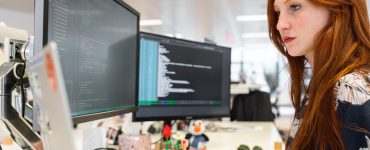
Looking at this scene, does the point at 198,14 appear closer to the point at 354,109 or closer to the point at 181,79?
the point at 181,79

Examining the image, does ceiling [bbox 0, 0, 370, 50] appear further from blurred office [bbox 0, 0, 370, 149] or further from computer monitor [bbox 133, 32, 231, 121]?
computer monitor [bbox 133, 32, 231, 121]

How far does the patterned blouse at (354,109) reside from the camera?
2.17ft

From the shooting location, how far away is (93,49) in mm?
866

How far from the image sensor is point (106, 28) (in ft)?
3.11

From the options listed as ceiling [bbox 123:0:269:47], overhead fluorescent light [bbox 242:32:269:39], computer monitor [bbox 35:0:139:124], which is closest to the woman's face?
computer monitor [bbox 35:0:139:124]

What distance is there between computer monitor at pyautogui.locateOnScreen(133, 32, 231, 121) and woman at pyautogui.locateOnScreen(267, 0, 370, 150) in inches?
21.1

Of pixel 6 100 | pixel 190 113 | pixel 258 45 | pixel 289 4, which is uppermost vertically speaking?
pixel 258 45

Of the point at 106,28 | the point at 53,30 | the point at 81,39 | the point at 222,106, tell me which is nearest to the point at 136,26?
the point at 106,28

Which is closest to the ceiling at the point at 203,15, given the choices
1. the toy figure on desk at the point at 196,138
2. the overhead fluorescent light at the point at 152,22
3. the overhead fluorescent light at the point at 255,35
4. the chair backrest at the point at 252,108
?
the overhead fluorescent light at the point at 152,22

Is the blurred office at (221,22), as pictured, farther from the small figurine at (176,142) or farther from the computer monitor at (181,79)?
the small figurine at (176,142)

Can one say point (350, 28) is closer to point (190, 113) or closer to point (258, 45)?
point (190, 113)

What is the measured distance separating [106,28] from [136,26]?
260 millimetres

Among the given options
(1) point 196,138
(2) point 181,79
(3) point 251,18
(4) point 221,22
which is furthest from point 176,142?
(4) point 221,22

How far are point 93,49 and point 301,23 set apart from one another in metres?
0.55
